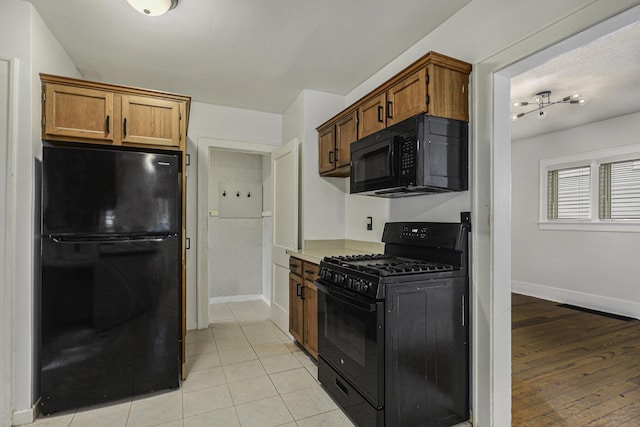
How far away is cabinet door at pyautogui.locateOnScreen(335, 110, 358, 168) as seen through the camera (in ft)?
9.15

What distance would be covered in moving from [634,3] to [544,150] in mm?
4431

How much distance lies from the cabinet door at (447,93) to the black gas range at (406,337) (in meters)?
0.66

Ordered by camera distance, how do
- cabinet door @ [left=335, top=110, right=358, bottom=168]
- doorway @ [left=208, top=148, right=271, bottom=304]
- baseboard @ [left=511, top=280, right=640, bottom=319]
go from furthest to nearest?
doorway @ [left=208, top=148, right=271, bottom=304] → baseboard @ [left=511, top=280, right=640, bottom=319] → cabinet door @ [left=335, top=110, right=358, bottom=168]

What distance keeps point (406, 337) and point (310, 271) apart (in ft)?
4.02

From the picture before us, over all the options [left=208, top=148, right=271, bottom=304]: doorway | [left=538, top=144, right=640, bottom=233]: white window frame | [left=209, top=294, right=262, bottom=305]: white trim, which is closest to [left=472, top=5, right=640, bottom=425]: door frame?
[left=208, top=148, right=271, bottom=304]: doorway

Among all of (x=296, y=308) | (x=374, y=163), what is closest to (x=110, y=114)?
(x=374, y=163)

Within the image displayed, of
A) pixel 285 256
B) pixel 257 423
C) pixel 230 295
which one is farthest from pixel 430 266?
pixel 230 295

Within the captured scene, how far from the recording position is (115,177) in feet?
7.40

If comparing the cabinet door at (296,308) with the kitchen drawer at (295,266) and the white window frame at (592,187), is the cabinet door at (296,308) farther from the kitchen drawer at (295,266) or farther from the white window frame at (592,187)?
the white window frame at (592,187)

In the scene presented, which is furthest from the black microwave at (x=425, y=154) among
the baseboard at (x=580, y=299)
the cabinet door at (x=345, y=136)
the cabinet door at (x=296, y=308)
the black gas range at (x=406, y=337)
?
the baseboard at (x=580, y=299)

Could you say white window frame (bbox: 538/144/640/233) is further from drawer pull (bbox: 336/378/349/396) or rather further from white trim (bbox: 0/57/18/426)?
white trim (bbox: 0/57/18/426)

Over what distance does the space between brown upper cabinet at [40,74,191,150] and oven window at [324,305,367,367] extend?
1700 mm

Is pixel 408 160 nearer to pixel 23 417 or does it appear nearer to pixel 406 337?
pixel 406 337

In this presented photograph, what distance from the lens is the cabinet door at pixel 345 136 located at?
9.15 feet
